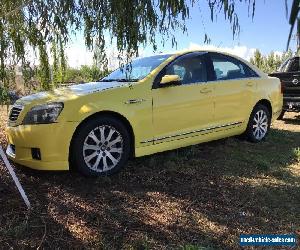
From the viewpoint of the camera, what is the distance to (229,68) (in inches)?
318

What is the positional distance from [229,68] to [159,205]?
3.56 meters

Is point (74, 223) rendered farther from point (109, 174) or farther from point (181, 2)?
point (181, 2)

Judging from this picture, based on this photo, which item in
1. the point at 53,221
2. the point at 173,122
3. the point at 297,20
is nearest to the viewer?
the point at 297,20

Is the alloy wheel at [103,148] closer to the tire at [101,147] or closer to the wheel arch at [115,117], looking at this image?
the tire at [101,147]

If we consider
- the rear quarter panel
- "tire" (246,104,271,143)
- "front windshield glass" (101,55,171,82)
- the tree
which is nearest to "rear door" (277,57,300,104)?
the rear quarter panel

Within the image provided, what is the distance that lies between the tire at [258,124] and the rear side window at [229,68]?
657 millimetres

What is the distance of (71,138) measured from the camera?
573cm

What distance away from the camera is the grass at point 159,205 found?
4.49 m

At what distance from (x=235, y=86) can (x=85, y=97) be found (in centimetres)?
307

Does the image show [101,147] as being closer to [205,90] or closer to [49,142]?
[49,142]

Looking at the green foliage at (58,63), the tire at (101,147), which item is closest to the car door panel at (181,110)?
the tire at (101,147)

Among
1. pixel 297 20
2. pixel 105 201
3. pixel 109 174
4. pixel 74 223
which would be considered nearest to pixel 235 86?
pixel 109 174

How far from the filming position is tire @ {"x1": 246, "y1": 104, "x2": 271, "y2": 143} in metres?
8.35

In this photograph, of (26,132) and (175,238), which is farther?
(26,132)
